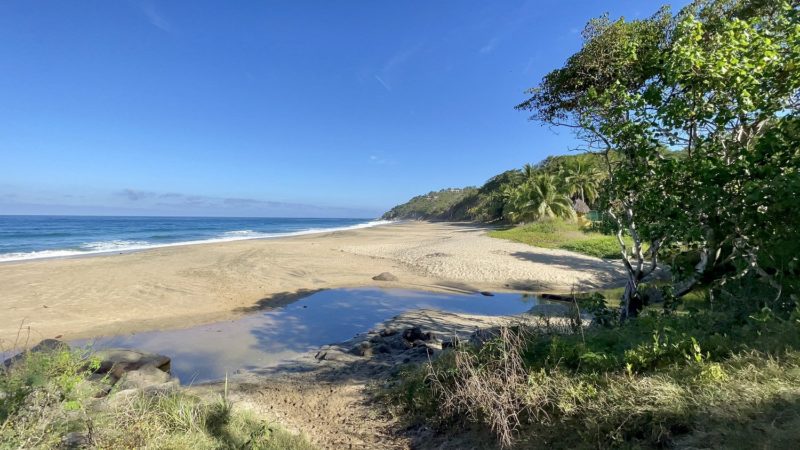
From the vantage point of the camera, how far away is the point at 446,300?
44.2 feet

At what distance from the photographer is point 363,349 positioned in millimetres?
8047

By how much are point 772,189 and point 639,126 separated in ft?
7.75

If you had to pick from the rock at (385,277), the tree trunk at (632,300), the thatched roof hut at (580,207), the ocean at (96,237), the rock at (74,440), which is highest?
the thatched roof hut at (580,207)

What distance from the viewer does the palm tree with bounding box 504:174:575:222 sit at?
129ft

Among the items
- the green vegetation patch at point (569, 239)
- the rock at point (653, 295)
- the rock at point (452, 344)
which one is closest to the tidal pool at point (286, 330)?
the rock at point (452, 344)

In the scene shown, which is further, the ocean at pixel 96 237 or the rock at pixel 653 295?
the ocean at pixel 96 237

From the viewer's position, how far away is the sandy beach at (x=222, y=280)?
10773 millimetres

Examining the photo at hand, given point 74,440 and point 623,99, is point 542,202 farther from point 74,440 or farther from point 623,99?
point 74,440

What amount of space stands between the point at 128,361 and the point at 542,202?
38235 millimetres

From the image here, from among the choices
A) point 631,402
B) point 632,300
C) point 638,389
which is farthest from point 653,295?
point 631,402

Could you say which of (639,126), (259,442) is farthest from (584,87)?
(259,442)

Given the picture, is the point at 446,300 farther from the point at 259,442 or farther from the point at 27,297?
the point at 27,297

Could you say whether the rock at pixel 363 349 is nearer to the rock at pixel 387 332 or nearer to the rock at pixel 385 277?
the rock at pixel 387 332

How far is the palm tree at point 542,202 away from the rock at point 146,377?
122ft
